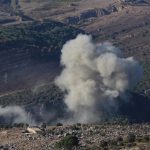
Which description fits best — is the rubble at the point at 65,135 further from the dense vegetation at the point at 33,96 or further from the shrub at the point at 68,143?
the dense vegetation at the point at 33,96

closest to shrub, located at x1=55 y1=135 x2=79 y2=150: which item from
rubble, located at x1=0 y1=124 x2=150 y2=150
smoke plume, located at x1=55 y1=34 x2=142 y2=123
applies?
rubble, located at x1=0 y1=124 x2=150 y2=150

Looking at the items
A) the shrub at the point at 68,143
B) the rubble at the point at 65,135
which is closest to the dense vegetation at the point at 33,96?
the rubble at the point at 65,135

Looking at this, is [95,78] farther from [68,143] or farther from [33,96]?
[68,143]

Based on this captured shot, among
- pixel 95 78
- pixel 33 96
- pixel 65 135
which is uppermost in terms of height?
pixel 65 135

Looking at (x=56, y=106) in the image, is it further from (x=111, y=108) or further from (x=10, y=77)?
(x=10, y=77)

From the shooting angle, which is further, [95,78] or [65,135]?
[95,78]

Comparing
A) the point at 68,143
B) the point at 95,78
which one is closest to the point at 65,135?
the point at 68,143

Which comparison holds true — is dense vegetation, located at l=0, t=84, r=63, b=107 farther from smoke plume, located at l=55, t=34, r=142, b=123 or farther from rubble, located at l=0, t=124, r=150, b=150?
rubble, located at l=0, t=124, r=150, b=150

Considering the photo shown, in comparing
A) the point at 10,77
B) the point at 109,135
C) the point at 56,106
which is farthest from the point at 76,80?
the point at 109,135
